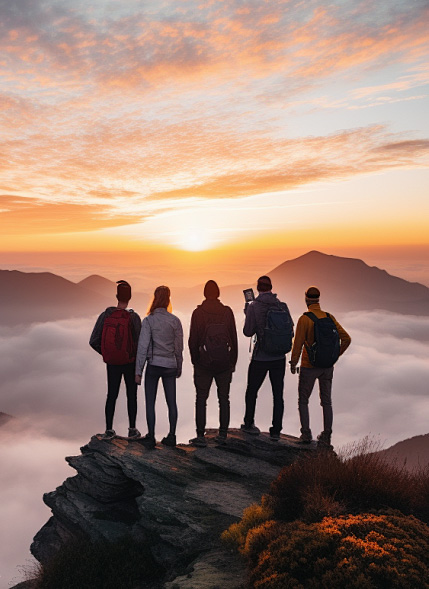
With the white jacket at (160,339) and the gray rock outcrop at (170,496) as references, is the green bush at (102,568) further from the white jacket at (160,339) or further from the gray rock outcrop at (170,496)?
the white jacket at (160,339)

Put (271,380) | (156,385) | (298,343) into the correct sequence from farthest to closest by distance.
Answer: (271,380), (298,343), (156,385)

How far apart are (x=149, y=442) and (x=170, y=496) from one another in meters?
1.44

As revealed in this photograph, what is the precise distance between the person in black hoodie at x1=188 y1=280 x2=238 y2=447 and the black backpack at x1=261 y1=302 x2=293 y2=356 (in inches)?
24.3

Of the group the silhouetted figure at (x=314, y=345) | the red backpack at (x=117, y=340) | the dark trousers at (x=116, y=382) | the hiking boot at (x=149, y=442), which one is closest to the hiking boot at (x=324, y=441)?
the silhouetted figure at (x=314, y=345)

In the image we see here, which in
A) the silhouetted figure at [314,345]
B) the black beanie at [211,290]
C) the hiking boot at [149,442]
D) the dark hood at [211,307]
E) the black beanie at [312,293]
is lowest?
the hiking boot at [149,442]

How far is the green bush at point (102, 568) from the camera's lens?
21.4 ft

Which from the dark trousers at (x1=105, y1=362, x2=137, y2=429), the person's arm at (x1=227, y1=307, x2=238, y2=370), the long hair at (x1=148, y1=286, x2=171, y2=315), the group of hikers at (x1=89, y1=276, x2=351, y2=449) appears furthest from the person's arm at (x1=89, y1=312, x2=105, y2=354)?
the person's arm at (x1=227, y1=307, x2=238, y2=370)

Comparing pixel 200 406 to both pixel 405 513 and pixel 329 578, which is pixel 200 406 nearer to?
pixel 405 513

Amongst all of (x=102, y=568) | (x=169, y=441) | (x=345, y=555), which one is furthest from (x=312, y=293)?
(x=102, y=568)

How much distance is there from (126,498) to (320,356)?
449cm

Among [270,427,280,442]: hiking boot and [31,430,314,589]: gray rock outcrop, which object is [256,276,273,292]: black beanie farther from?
[31,430,314,589]: gray rock outcrop

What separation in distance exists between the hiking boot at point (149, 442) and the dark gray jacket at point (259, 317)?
8.37ft

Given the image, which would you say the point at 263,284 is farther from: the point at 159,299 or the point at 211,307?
the point at 159,299

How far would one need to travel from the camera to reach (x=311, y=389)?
9.05 metres
